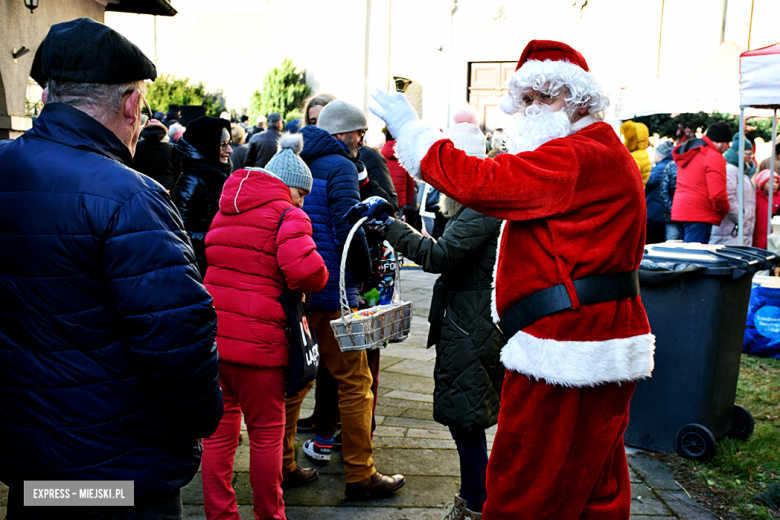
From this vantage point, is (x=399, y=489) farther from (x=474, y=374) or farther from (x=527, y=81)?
(x=527, y=81)

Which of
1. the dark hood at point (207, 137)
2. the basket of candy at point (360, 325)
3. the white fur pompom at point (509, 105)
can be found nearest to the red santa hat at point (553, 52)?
the white fur pompom at point (509, 105)

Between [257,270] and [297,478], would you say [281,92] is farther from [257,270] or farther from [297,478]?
[257,270]

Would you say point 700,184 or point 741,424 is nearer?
point 741,424

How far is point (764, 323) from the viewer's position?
659cm

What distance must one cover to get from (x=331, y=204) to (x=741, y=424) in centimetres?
308

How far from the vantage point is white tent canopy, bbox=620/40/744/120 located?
9867 millimetres

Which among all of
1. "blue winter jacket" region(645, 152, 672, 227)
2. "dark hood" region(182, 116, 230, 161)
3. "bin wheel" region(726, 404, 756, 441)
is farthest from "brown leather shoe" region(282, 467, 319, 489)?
"blue winter jacket" region(645, 152, 672, 227)

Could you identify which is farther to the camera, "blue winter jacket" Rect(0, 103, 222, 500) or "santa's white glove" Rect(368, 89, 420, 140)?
"santa's white glove" Rect(368, 89, 420, 140)

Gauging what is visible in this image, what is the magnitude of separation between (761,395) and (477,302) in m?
3.59

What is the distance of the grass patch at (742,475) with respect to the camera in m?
3.52

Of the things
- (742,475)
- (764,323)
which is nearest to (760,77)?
(764,323)

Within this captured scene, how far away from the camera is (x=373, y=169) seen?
5.34 metres

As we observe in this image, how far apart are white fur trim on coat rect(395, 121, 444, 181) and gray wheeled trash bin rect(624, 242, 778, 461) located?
2.32 metres

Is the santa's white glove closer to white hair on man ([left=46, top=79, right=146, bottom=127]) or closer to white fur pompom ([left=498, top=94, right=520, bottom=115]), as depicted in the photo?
white fur pompom ([left=498, top=94, right=520, bottom=115])
